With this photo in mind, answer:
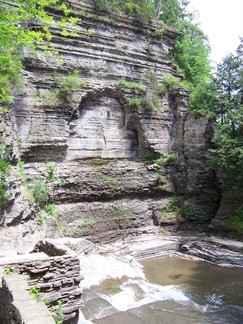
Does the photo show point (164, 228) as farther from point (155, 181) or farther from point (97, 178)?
point (97, 178)

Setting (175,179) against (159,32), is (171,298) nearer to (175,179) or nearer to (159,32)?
(175,179)

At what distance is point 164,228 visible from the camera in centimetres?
2002

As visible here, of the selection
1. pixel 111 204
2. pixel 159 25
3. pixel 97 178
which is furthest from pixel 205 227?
pixel 159 25

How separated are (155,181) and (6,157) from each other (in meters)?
10.1

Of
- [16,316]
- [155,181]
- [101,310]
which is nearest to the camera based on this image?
[16,316]

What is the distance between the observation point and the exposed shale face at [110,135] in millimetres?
17938

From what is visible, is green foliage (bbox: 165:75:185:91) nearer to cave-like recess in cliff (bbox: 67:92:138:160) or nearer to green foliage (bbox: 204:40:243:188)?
green foliage (bbox: 204:40:243:188)

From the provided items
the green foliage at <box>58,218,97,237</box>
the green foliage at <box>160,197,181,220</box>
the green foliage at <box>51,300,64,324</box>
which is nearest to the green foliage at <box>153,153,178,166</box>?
the green foliage at <box>160,197,181,220</box>

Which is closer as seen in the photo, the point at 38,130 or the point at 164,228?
the point at 38,130

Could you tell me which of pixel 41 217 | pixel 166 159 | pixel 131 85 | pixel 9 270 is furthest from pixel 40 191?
pixel 9 270

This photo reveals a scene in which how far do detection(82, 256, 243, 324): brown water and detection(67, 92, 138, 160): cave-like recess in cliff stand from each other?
26.9 feet

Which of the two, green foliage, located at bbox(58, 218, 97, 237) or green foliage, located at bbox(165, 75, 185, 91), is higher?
green foliage, located at bbox(165, 75, 185, 91)

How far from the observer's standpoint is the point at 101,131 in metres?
20.3

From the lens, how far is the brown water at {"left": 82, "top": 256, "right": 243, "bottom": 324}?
34.1ft
